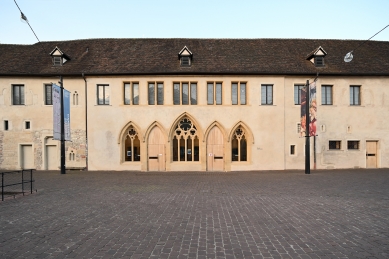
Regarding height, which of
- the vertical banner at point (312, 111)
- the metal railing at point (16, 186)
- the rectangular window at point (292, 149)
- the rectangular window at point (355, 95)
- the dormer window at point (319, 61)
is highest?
the dormer window at point (319, 61)

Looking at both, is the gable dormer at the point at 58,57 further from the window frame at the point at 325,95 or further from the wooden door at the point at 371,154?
the wooden door at the point at 371,154

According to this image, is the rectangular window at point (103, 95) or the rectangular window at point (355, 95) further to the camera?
the rectangular window at point (355, 95)

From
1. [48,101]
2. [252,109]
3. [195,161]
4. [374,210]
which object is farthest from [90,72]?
[374,210]

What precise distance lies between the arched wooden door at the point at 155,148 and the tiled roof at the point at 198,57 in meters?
5.16

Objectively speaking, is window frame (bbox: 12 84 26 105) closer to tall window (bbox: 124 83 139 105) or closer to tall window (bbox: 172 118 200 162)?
tall window (bbox: 124 83 139 105)

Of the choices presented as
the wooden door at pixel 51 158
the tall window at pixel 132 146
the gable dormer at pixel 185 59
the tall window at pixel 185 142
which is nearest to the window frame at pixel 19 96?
the wooden door at pixel 51 158

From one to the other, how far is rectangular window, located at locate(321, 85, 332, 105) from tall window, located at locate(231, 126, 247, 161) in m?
7.63

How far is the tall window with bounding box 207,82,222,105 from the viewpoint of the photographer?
65.4 feet

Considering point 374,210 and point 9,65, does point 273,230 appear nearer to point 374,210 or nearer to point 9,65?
point 374,210

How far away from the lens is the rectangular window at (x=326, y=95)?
67.1 ft

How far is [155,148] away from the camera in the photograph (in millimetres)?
20016

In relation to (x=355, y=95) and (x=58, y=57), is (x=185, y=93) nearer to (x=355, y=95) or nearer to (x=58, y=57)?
(x=58, y=57)

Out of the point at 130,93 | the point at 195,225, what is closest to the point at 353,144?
the point at 130,93

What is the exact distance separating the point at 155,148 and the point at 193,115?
14.1 feet
